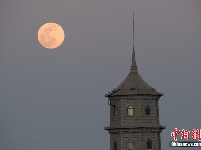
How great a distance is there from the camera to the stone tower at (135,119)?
82062 mm

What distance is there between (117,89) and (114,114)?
158 inches

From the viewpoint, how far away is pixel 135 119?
271 ft

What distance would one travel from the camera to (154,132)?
270ft

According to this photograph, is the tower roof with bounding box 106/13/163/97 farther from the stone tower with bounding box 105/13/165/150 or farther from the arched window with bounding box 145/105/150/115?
the arched window with bounding box 145/105/150/115

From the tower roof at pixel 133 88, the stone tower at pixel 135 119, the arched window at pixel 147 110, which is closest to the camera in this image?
the stone tower at pixel 135 119

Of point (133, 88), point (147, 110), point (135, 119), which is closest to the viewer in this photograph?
point (135, 119)

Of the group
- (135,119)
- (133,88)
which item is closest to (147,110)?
(135,119)

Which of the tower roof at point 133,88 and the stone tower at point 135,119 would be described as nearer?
the stone tower at point 135,119

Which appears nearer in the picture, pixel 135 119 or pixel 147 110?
pixel 135 119

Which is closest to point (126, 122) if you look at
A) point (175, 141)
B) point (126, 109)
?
point (126, 109)

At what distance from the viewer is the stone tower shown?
82.1 metres

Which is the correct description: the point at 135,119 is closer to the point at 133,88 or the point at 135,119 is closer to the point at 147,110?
the point at 147,110

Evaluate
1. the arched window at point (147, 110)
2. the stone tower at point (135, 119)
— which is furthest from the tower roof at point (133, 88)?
the arched window at point (147, 110)

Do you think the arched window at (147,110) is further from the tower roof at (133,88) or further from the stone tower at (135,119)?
the tower roof at (133,88)
